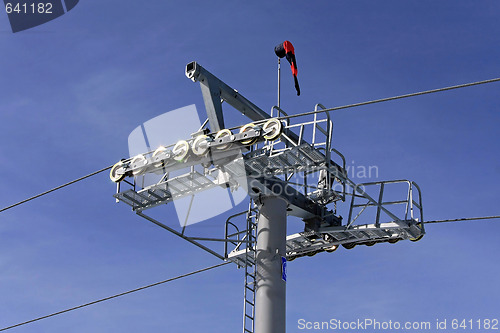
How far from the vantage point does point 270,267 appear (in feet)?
79.7

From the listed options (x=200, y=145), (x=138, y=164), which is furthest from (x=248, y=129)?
(x=138, y=164)

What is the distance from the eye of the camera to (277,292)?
945 inches

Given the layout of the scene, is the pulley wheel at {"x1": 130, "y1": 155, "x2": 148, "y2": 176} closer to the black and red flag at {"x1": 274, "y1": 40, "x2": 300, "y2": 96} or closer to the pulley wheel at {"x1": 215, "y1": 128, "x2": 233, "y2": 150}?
the pulley wheel at {"x1": 215, "y1": 128, "x2": 233, "y2": 150}

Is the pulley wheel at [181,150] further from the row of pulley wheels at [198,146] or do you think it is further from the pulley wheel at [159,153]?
the pulley wheel at [159,153]

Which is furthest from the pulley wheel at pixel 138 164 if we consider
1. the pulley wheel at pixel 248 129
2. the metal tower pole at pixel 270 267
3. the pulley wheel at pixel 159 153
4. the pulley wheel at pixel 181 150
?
the metal tower pole at pixel 270 267

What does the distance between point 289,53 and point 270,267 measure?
685 centimetres

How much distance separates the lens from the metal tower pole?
23609 millimetres

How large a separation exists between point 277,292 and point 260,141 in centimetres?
502

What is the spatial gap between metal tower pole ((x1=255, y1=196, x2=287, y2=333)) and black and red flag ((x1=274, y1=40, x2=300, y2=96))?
3941 mm

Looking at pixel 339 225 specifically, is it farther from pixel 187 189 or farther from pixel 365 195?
pixel 187 189

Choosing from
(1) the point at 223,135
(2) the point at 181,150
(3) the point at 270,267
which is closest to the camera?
(1) the point at 223,135

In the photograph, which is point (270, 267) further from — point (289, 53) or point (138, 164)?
point (289, 53)

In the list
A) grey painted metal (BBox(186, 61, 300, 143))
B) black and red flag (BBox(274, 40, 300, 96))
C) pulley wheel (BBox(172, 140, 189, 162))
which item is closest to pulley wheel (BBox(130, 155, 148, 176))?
pulley wheel (BBox(172, 140, 189, 162))

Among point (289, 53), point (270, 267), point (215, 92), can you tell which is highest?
point (289, 53)
